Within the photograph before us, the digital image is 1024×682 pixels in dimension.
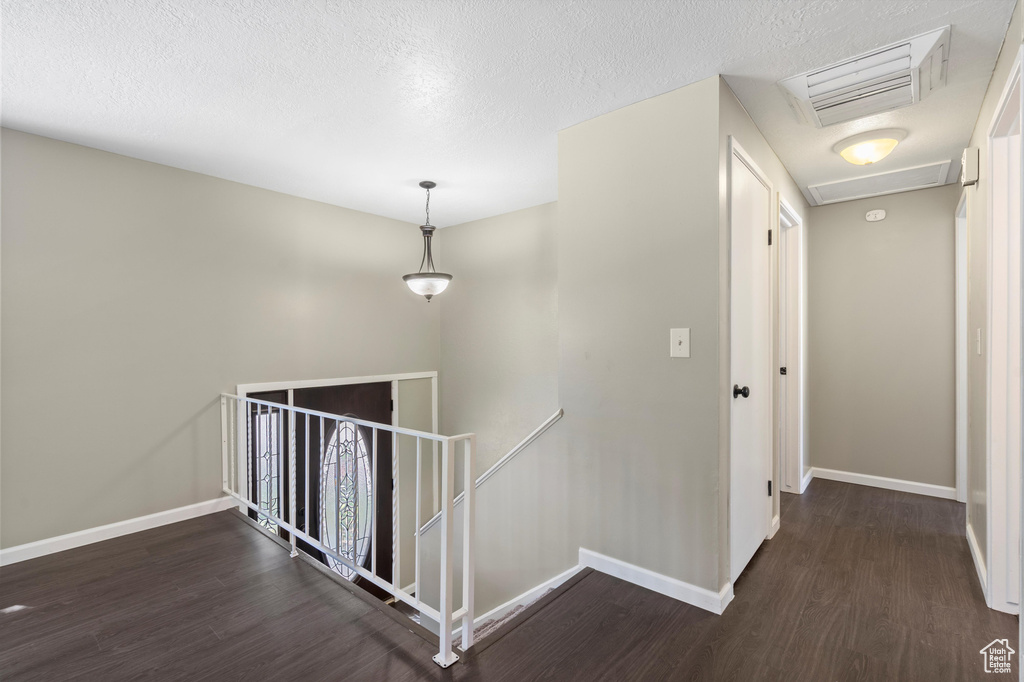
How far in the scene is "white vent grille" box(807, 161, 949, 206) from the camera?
3193mm

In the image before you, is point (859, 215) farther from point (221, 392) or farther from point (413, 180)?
point (221, 392)

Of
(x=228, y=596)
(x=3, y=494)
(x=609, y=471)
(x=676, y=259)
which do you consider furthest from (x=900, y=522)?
(x=3, y=494)

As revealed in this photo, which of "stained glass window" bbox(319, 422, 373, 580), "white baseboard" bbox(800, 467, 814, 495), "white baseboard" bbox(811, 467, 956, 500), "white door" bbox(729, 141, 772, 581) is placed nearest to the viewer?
"white door" bbox(729, 141, 772, 581)

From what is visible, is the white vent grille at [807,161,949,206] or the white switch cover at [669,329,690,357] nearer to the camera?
the white switch cover at [669,329,690,357]

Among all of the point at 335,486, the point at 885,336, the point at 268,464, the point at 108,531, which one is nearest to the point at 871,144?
the point at 885,336

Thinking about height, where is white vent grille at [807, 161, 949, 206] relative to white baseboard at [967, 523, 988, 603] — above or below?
above

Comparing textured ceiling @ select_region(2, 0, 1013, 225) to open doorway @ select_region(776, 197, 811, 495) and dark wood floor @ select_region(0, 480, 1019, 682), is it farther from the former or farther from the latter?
dark wood floor @ select_region(0, 480, 1019, 682)

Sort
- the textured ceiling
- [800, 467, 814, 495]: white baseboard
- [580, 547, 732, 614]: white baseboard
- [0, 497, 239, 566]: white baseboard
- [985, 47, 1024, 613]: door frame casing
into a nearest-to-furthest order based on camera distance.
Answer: the textured ceiling < [985, 47, 1024, 613]: door frame casing < [580, 547, 732, 614]: white baseboard < [0, 497, 239, 566]: white baseboard < [800, 467, 814, 495]: white baseboard

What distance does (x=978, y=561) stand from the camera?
91.1 inches

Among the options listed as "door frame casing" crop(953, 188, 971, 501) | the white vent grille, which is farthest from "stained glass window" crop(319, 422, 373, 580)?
"door frame casing" crop(953, 188, 971, 501)

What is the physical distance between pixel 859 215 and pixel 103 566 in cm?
563

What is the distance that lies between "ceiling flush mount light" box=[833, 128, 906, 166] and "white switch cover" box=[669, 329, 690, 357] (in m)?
1.64

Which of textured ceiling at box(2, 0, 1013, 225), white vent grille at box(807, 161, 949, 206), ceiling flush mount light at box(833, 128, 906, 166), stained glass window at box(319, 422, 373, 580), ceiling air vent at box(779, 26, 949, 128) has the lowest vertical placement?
stained glass window at box(319, 422, 373, 580)

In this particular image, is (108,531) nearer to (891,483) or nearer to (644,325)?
(644,325)
